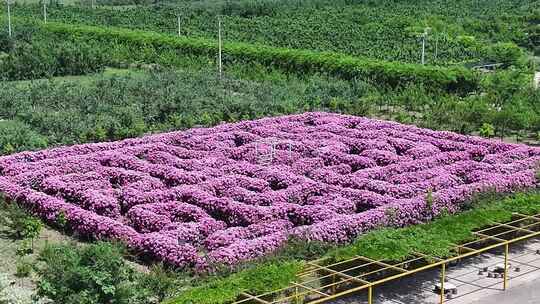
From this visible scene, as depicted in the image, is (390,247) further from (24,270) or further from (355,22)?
(355,22)

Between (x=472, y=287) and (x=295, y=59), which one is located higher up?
(x=472, y=287)

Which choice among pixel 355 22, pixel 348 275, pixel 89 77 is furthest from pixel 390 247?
pixel 355 22

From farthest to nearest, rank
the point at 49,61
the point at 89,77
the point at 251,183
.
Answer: the point at 49,61 < the point at 89,77 < the point at 251,183

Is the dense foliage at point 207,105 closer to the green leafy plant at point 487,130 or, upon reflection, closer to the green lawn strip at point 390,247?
the green leafy plant at point 487,130

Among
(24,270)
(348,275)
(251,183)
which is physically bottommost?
(24,270)

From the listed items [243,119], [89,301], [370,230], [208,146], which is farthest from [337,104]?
[89,301]

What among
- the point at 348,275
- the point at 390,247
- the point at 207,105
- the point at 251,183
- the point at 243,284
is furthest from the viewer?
the point at 207,105

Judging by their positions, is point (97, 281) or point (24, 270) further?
point (24, 270)

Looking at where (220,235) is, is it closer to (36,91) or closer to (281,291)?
(281,291)
